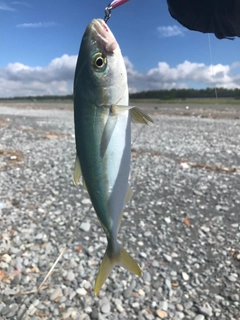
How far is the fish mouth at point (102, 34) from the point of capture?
195 cm

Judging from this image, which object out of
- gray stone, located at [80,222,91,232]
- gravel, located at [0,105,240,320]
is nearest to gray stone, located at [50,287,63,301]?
gravel, located at [0,105,240,320]

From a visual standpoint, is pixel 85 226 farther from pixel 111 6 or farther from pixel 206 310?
pixel 111 6

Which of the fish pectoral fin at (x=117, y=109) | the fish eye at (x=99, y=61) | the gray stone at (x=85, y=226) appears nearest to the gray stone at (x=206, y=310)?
the gray stone at (x=85, y=226)

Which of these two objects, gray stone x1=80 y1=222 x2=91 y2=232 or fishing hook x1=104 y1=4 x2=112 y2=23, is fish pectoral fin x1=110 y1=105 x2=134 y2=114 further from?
gray stone x1=80 y1=222 x2=91 y2=232

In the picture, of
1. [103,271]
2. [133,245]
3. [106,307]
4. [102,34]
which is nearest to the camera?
[102,34]

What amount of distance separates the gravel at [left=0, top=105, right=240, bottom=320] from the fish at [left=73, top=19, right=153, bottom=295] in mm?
2716

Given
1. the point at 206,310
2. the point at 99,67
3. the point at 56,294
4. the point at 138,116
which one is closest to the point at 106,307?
the point at 56,294

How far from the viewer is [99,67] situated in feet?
6.45

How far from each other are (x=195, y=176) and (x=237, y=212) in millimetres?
2323

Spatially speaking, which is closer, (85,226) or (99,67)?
(99,67)

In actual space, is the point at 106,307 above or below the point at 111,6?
below

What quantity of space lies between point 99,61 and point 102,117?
11.6 inches

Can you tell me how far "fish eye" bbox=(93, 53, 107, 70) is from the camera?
6.42 feet

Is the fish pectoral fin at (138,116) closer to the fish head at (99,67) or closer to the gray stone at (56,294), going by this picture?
the fish head at (99,67)
